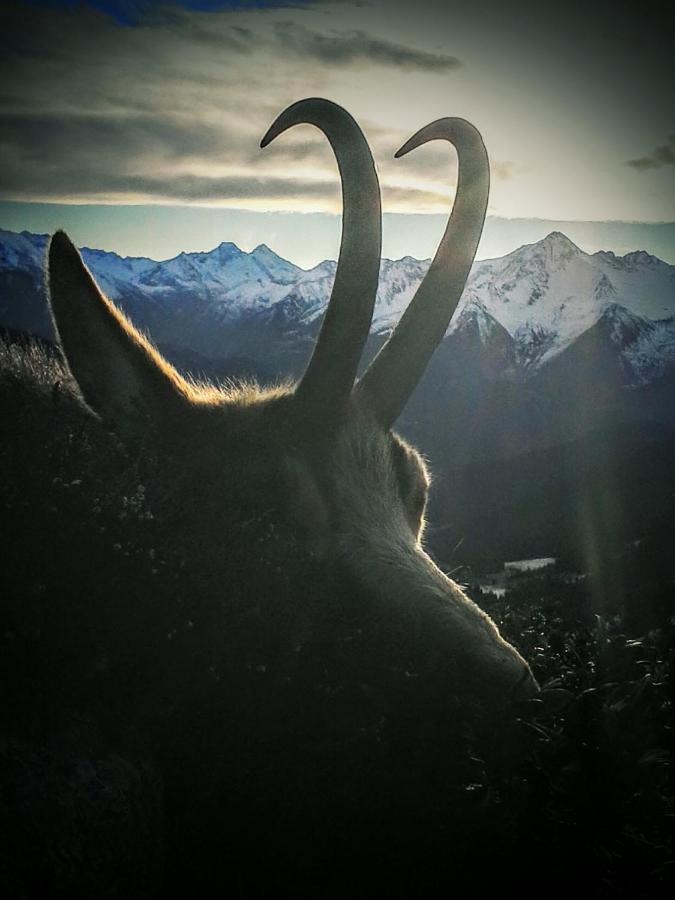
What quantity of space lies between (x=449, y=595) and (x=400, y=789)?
1.04m

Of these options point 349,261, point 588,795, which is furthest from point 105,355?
point 588,795

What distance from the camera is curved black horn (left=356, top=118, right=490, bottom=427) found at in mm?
4602

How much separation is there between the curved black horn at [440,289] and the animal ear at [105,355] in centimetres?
134

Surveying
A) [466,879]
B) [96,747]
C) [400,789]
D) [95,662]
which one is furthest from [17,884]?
[466,879]

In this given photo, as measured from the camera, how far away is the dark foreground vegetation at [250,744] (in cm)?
295

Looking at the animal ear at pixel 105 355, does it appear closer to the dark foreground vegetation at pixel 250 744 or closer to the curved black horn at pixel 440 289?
the dark foreground vegetation at pixel 250 744

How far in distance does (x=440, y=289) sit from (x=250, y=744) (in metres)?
2.92

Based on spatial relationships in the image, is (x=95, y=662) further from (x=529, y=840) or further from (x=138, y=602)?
(x=529, y=840)

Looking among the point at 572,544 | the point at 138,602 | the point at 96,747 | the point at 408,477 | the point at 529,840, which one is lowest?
the point at 572,544

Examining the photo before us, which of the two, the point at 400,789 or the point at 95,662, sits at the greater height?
the point at 95,662

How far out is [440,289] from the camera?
15.1ft

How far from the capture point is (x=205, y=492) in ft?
12.9

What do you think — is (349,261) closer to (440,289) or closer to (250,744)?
(440,289)

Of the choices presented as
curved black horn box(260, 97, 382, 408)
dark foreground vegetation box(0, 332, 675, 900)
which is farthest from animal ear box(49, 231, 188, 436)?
curved black horn box(260, 97, 382, 408)
